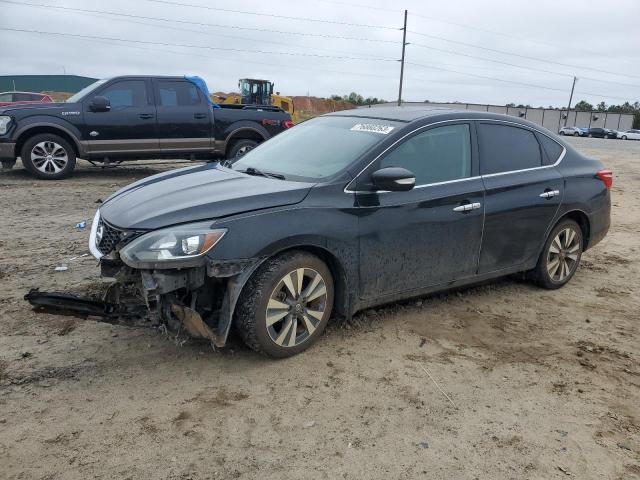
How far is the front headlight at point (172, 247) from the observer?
305 cm

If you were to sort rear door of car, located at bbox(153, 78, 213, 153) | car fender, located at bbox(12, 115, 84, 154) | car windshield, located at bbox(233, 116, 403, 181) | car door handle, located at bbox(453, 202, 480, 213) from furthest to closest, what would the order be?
1. rear door of car, located at bbox(153, 78, 213, 153)
2. car fender, located at bbox(12, 115, 84, 154)
3. car door handle, located at bbox(453, 202, 480, 213)
4. car windshield, located at bbox(233, 116, 403, 181)

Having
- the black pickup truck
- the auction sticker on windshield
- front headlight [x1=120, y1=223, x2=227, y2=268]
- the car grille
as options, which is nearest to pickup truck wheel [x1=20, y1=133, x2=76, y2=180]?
the black pickup truck

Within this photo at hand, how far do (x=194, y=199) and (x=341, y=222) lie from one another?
0.98 metres

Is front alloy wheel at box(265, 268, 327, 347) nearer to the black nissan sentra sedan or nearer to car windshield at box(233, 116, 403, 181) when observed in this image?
the black nissan sentra sedan

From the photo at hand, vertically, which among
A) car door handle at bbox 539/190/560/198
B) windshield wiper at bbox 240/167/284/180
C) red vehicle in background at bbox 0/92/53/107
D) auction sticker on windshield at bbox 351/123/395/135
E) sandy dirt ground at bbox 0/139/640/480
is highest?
red vehicle in background at bbox 0/92/53/107

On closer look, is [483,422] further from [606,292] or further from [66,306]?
[606,292]

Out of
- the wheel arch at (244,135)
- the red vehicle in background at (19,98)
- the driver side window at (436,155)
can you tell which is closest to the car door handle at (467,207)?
the driver side window at (436,155)

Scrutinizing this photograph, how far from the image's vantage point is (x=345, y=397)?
10.4 ft

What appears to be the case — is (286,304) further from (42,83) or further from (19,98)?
(42,83)

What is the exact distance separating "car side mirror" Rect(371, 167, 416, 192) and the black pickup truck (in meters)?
6.28

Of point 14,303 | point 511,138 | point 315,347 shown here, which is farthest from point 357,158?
point 14,303

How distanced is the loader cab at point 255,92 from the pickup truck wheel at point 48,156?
17482mm

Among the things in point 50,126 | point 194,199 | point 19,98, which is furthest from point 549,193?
point 19,98

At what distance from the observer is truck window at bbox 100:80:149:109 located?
1003 cm
